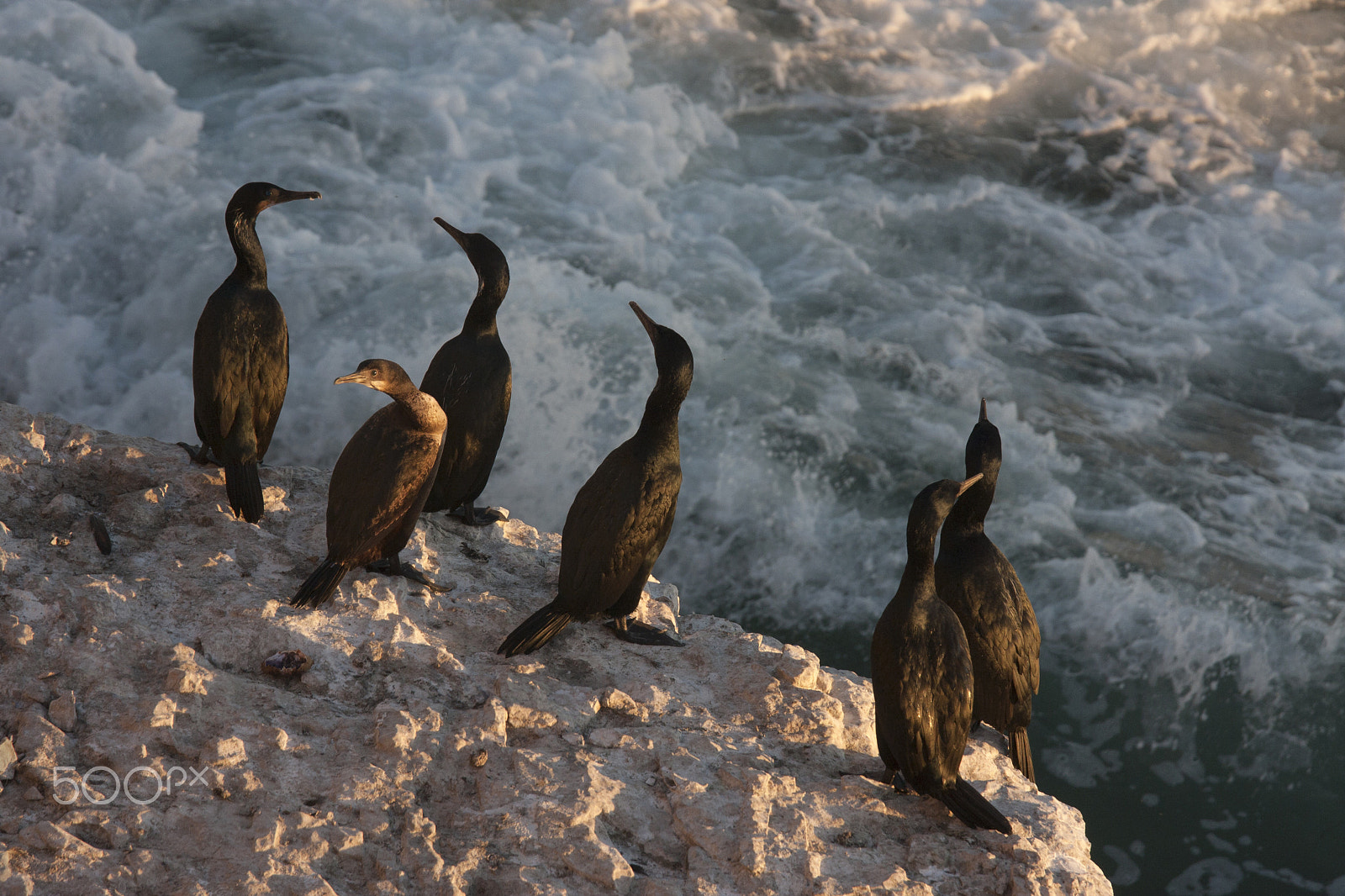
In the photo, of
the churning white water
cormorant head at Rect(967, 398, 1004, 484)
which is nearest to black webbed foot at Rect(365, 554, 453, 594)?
cormorant head at Rect(967, 398, 1004, 484)

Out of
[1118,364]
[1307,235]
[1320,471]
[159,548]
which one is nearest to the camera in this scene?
[159,548]

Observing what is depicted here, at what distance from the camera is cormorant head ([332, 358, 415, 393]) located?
128 inches

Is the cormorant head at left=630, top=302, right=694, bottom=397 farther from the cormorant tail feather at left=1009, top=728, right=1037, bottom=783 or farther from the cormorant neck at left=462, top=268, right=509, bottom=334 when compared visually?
the cormorant tail feather at left=1009, top=728, right=1037, bottom=783

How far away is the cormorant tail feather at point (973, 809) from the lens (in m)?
2.83

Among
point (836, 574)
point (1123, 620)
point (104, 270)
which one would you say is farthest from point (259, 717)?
point (104, 270)

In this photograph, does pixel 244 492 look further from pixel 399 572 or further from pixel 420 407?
pixel 420 407

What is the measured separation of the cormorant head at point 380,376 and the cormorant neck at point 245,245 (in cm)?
99

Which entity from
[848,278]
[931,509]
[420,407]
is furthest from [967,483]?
[848,278]

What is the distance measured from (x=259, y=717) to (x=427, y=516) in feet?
4.72

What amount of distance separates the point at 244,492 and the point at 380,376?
82 cm

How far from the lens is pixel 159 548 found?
350 centimetres

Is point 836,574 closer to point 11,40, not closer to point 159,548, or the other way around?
point 159,548

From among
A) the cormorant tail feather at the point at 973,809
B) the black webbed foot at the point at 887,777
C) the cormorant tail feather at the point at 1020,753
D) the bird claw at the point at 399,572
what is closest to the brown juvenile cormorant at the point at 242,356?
the bird claw at the point at 399,572

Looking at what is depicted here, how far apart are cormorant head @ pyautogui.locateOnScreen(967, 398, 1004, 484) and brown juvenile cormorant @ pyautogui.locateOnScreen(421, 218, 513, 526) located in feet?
5.96
